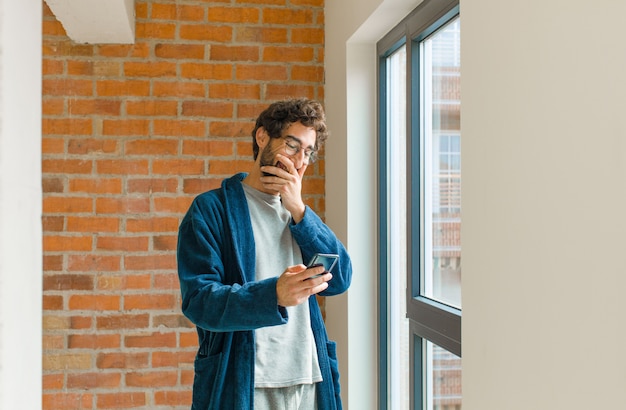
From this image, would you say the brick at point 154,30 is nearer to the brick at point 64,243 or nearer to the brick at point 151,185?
the brick at point 151,185

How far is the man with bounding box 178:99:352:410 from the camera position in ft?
5.22

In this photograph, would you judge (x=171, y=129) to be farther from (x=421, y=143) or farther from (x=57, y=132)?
(x=421, y=143)

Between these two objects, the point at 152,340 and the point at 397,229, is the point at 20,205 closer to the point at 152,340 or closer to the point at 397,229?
the point at 397,229

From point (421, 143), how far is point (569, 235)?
46.2 inches

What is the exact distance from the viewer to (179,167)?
2812mm

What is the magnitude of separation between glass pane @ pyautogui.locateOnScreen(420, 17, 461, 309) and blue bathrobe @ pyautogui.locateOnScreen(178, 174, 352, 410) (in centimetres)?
34

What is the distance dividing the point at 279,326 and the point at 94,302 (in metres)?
1.29

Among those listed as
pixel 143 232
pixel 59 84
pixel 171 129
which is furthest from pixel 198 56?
pixel 143 232

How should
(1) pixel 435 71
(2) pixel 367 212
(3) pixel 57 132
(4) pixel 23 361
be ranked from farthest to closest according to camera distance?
1. (3) pixel 57 132
2. (2) pixel 367 212
3. (1) pixel 435 71
4. (4) pixel 23 361

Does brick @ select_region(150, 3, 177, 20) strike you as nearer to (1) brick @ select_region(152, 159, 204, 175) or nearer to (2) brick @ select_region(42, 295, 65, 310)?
(1) brick @ select_region(152, 159, 204, 175)

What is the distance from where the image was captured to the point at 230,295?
1.59 meters

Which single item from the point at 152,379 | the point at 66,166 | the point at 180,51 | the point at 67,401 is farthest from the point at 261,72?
the point at 67,401

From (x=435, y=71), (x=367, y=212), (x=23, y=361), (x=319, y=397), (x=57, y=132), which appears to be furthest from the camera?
(x=57, y=132)

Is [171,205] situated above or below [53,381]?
above
